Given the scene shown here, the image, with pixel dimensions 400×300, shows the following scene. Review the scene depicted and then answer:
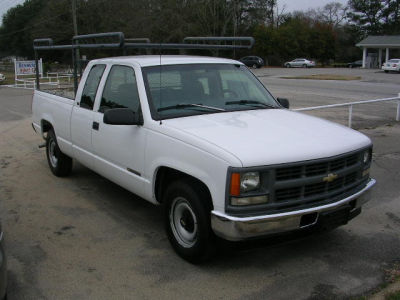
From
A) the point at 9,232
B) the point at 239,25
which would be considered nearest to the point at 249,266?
the point at 9,232

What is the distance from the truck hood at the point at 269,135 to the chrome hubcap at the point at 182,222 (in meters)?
0.69

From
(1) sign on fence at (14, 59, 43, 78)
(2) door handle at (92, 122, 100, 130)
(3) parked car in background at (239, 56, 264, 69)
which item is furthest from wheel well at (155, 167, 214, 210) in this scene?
(1) sign on fence at (14, 59, 43, 78)

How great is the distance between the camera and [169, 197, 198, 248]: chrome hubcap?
4.17m

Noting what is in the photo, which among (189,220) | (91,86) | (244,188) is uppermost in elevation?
(91,86)

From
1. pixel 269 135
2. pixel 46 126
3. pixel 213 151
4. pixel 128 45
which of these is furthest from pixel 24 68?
pixel 213 151

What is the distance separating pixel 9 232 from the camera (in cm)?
502

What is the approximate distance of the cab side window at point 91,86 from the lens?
5.70 meters

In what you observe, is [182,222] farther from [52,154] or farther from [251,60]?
[251,60]

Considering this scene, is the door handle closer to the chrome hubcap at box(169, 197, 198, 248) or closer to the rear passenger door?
the rear passenger door

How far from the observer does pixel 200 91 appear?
4.93 m

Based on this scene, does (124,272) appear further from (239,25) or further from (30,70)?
(239,25)

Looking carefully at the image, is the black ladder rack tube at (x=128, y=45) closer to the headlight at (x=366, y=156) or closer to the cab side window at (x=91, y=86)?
the cab side window at (x=91, y=86)

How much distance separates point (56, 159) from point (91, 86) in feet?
6.02

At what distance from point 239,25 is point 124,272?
228 feet
